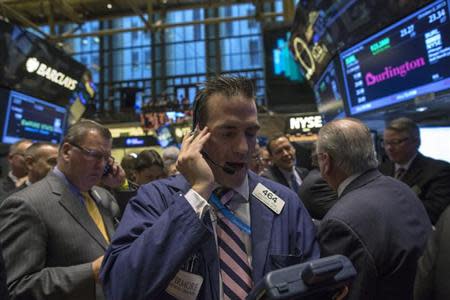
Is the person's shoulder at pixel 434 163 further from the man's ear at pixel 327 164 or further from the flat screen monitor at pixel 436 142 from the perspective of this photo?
the man's ear at pixel 327 164

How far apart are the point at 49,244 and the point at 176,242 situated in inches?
38.4

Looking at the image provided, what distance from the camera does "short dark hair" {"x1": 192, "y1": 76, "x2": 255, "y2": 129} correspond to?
134cm

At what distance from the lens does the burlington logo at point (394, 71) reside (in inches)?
134

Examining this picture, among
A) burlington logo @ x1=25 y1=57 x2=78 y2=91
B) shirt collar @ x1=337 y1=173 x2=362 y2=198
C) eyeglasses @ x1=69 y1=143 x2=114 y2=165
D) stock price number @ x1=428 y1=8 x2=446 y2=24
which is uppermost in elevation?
burlington logo @ x1=25 y1=57 x2=78 y2=91

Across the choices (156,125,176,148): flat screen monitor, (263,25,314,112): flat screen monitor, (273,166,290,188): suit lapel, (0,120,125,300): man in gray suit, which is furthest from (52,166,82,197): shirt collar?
(263,25,314,112): flat screen monitor

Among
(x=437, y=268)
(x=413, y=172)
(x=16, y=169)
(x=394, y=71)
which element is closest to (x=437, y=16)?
(x=394, y=71)

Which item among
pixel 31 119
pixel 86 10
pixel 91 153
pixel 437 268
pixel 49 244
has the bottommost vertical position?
pixel 437 268

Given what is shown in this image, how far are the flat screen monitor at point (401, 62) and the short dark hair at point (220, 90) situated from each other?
2.30 meters

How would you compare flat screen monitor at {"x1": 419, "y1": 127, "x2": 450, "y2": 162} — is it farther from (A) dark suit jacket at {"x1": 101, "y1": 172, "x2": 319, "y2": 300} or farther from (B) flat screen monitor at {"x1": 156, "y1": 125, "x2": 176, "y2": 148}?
(B) flat screen monitor at {"x1": 156, "y1": 125, "x2": 176, "y2": 148}

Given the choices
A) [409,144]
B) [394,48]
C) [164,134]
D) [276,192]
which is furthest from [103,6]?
[276,192]

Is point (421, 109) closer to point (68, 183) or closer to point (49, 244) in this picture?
point (68, 183)

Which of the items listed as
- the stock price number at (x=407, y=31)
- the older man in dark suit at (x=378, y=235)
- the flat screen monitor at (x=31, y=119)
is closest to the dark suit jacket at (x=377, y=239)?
the older man in dark suit at (x=378, y=235)

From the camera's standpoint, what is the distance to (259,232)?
4.32ft

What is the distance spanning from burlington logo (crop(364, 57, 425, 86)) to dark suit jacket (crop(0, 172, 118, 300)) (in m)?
2.72
